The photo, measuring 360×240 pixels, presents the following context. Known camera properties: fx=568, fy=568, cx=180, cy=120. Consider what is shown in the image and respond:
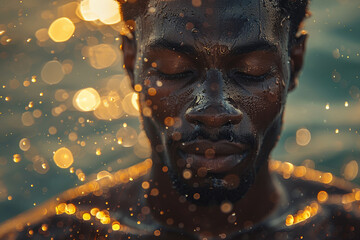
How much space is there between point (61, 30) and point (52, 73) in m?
0.60

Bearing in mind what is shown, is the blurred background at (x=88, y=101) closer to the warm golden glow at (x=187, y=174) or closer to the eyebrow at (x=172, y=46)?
the eyebrow at (x=172, y=46)

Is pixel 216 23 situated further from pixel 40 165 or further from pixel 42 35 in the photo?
pixel 42 35

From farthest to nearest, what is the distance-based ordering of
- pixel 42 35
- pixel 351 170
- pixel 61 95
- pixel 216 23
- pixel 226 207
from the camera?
1. pixel 42 35
2. pixel 61 95
3. pixel 351 170
4. pixel 226 207
5. pixel 216 23

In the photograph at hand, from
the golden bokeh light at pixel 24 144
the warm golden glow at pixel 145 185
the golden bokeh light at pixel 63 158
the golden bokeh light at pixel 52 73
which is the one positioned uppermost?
the warm golden glow at pixel 145 185

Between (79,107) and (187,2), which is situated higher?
(187,2)

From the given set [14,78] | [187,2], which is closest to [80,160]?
[14,78]

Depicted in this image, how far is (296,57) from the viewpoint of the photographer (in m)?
3.06

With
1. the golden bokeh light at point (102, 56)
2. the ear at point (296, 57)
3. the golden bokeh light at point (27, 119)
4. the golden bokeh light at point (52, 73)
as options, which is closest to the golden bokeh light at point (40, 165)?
the golden bokeh light at point (27, 119)

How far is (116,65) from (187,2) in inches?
159

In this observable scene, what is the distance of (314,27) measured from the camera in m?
6.29

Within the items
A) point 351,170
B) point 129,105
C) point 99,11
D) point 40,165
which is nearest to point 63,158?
point 40,165

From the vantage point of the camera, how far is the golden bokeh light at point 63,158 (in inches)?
223

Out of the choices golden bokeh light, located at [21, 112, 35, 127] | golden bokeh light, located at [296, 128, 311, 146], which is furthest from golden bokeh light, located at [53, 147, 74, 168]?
golden bokeh light, located at [296, 128, 311, 146]

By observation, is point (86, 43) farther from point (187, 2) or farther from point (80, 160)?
point (187, 2)
